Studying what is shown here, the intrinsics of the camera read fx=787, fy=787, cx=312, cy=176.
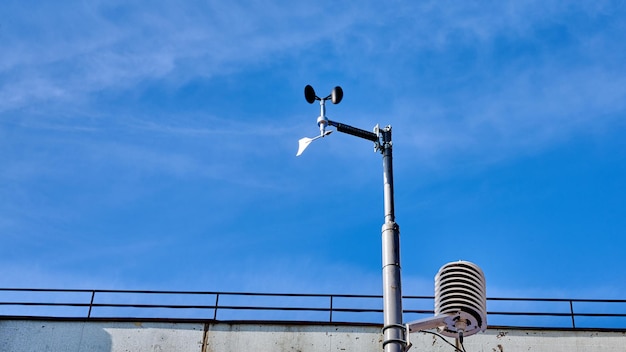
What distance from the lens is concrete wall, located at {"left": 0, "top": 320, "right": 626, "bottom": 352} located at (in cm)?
1711

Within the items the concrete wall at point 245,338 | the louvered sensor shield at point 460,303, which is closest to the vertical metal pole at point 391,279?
the louvered sensor shield at point 460,303

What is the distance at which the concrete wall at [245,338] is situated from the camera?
17.1 metres

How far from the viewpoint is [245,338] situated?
17609 millimetres

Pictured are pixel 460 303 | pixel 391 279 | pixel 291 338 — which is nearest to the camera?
pixel 391 279

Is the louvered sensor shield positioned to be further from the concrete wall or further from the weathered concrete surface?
the weathered concrete surface

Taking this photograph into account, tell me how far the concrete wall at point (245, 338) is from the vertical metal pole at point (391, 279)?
8.95m

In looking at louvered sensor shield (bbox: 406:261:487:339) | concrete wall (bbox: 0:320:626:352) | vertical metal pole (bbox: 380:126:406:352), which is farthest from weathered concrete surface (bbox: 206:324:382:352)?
vertical metal pole (bbox: 380:126:406:352)

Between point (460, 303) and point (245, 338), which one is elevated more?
point (245, 338)

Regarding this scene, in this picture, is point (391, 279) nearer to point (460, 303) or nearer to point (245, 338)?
point (460, 303)

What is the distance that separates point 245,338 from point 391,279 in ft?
33.3

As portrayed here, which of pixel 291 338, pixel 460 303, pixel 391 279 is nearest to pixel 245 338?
pixel 291 338

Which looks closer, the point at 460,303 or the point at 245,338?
the point at 460,303

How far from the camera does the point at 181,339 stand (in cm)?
1769

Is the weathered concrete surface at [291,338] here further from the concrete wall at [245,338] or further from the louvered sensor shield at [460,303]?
the louvered sensor shield at [460,303]
